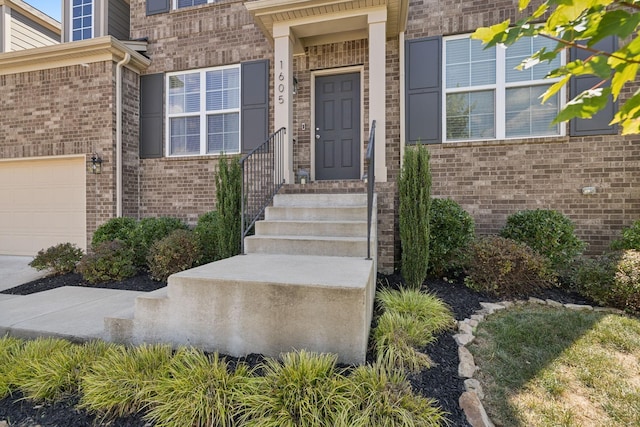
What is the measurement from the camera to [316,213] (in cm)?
423

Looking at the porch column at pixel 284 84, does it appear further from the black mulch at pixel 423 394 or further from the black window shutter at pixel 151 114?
the black mulch at pixel 423 394

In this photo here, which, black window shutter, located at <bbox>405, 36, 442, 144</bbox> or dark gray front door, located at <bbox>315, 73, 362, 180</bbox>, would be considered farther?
dark gray front door, located at <bbox>315, 73, 362, 180</bbox>

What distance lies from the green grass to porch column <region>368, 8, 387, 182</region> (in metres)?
2.47

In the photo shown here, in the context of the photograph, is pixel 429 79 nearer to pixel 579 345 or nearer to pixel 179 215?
pixel 579 345

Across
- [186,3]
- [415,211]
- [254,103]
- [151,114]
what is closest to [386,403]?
[415,211]

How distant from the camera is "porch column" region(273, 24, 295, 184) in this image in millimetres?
5062

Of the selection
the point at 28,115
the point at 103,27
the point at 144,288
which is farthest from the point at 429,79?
the point at 28,115

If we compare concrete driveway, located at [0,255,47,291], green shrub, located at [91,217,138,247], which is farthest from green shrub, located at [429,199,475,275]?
concrete driveway, located at [0,255,47,291]

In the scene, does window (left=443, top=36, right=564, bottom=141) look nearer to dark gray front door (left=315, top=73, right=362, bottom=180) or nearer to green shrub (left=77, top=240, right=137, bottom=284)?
dark gray front door (left=315, top=73, right=362, bottom=180)

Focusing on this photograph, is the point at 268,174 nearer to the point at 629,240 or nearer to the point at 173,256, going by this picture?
the point at 173,256

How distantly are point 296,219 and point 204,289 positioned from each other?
2.03m

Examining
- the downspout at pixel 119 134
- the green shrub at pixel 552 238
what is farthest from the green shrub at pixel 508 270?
the downspout at pixel 119 134

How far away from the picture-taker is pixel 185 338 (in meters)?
2.45

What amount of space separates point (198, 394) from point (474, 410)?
1552 millimetres
